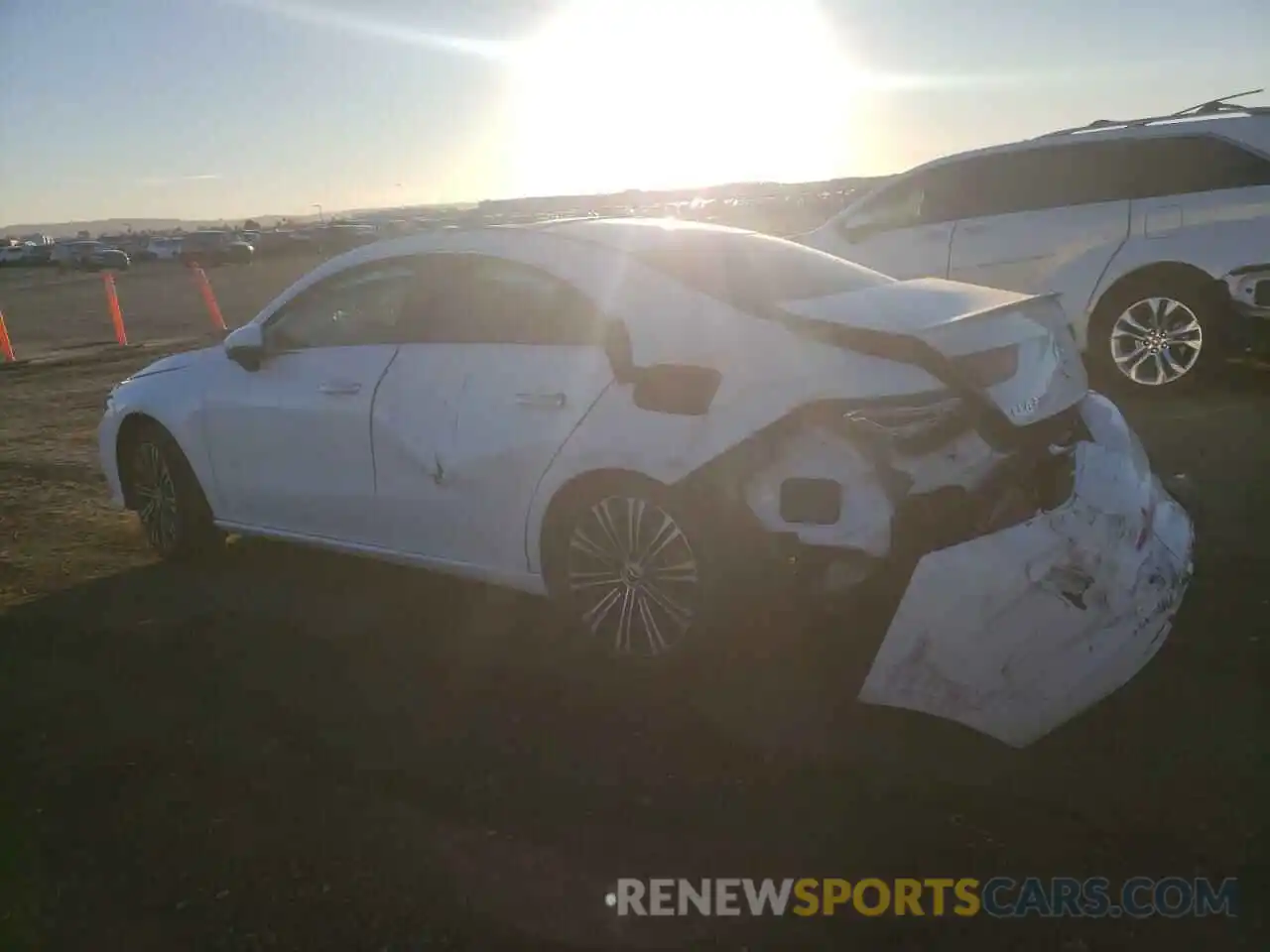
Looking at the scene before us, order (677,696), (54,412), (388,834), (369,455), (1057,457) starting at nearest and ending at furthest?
(388,834) → (1057,457) → (677,696) → (369,455) → (54,412)

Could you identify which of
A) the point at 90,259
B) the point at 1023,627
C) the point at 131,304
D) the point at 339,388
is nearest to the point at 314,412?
the point at 339,388

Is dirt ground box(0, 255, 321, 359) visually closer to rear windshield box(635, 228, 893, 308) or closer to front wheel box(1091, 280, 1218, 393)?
front wheel box(1091, 280, 1218, 393)

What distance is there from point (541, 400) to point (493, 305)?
1.97ft

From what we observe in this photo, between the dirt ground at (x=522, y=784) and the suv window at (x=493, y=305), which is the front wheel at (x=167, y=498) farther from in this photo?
→ the suv window at (x=493, y=305)

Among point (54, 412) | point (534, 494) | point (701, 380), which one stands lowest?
point (54, 412)

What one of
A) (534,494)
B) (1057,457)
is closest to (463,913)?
(534,494)

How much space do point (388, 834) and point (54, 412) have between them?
350 inches

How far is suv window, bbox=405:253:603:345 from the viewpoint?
439cm

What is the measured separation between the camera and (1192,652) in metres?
4.07

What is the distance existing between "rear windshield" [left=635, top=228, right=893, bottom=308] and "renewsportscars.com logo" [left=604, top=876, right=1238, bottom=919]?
1.96 m

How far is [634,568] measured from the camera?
13.4 feet

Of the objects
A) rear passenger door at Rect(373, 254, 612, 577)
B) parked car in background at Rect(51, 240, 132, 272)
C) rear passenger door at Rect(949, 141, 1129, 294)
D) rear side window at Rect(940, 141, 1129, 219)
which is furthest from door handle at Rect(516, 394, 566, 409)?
parked car in background at Rect(51, 240, 132, 272)

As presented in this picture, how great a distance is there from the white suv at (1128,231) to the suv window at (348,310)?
4.86 meters

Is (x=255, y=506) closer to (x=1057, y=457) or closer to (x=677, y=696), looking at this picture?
(x=677, y=696)
